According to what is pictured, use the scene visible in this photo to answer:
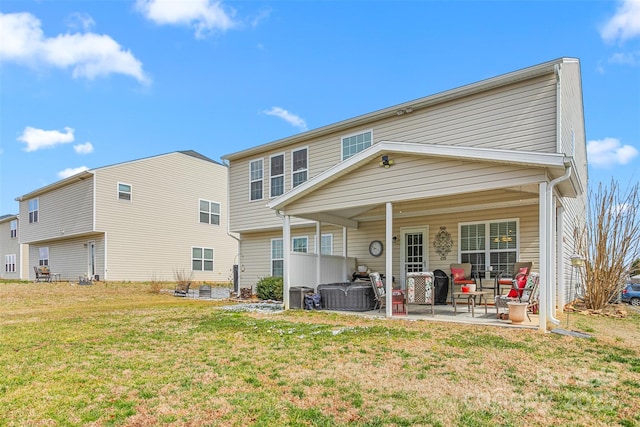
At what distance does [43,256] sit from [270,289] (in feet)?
69.2

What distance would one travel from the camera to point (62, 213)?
2264cm

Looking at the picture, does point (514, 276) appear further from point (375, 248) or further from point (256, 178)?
point (256, 178)

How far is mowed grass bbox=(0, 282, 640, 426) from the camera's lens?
341 cm

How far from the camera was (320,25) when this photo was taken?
13.9 m

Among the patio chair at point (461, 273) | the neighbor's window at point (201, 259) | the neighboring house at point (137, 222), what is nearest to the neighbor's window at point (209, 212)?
the neighboring house at point (137, 222)

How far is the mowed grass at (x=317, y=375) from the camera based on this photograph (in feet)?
11.2

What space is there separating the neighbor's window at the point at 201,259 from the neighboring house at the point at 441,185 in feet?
34.8

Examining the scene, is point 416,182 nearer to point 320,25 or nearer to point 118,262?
point 320,25

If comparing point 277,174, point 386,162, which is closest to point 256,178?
point 277,174

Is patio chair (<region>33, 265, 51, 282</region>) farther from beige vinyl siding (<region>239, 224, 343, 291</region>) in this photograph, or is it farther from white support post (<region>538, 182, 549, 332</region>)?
white support post (<region>538, 182, 549, 332</region>)

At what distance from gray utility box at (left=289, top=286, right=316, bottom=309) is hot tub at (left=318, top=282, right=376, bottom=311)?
0.44 m

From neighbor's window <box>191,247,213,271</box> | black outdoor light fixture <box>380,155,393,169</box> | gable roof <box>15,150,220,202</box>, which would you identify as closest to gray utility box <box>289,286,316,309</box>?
black outdoor light fixture <box>380,155,393,169</box>

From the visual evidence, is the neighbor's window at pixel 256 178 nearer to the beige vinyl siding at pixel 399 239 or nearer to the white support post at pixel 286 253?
the beige vinyl siding at pixel 399 239

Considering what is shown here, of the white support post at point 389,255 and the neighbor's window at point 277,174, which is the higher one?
the neighbor's window at point 277,174
